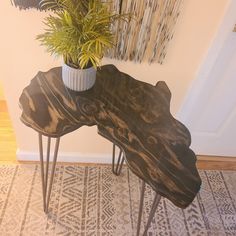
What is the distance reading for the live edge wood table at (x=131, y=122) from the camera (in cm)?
89

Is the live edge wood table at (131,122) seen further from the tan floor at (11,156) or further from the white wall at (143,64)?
the tan floor at (11,156)

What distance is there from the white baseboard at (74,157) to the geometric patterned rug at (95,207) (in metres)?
0.04

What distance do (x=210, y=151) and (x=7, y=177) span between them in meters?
1.48

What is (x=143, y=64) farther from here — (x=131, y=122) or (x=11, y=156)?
(x=11, y=156)

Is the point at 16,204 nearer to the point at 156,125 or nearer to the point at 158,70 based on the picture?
the point at 156,125

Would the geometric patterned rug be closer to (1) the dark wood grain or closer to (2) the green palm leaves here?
(1) the dark wood grain

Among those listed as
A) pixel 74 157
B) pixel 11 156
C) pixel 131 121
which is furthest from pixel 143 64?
pixel 11 156

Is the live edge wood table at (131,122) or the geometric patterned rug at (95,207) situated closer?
the live edge wood table at (131,122)

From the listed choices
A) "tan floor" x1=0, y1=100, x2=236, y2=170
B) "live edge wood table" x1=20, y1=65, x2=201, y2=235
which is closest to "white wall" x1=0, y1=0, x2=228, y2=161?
"live edge wood table" x1=20, y1=65, x2=201, y2=235

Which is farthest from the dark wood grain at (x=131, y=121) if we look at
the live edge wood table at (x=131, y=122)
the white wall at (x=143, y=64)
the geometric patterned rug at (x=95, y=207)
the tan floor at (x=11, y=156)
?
the tan floor at (x=11, y=156)

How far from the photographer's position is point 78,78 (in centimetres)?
101

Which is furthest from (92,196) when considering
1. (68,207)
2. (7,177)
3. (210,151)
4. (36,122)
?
(210,151)

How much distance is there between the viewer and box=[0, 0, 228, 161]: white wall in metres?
1.12

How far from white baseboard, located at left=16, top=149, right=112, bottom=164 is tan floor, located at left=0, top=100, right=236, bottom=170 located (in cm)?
9
